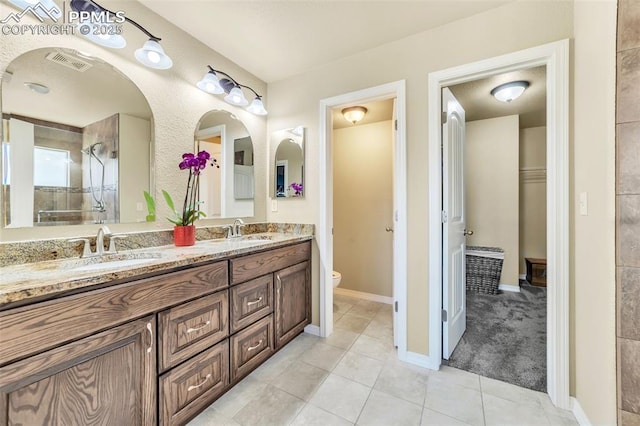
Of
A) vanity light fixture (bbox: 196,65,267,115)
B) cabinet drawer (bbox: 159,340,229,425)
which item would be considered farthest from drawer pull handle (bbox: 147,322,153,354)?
vanity light fixture (bbox: 196,65,267,115)

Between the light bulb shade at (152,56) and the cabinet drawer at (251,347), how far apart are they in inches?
68.1

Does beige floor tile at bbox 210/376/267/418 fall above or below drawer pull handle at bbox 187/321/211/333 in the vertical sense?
below

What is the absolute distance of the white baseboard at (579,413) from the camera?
1.27 metres

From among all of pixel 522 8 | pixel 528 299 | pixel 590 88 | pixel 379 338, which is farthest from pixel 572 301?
pixel 528 299

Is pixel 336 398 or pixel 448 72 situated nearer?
pixel 336 398

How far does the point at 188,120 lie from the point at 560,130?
7.85ft

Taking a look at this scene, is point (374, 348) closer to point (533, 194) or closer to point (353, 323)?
point (353, 323)

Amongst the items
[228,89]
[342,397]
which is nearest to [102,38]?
[228,89]

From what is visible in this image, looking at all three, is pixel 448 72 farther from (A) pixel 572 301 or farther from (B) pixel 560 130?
(A) pixel 572 301

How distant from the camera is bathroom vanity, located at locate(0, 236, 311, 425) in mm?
807

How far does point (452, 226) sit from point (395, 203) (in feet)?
1.51

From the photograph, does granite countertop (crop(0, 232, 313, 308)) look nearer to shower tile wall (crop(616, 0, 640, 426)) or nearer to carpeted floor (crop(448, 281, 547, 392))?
shower tile wall (crop(616, 0, 640, 426))

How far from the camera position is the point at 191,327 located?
129cm

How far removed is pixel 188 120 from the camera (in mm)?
1863
